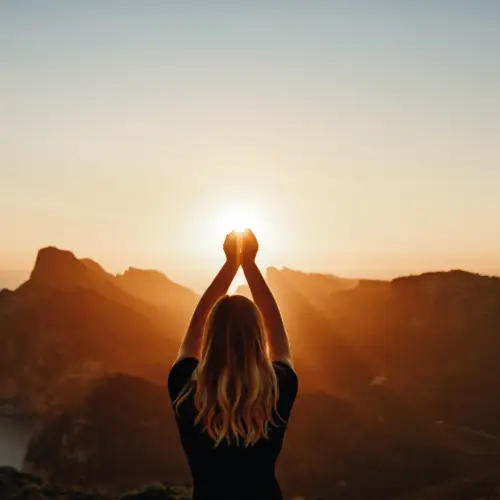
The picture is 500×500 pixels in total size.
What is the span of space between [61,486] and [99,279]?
351ft

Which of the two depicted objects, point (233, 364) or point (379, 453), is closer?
point (233, 364)

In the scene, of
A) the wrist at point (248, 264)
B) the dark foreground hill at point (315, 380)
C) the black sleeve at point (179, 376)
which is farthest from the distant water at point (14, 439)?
the black sleeve at point (179, 376)

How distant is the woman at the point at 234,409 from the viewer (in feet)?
12.0

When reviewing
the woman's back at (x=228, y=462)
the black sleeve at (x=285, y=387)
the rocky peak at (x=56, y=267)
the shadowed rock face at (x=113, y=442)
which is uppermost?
the black sleeve at (x=285, y=387)

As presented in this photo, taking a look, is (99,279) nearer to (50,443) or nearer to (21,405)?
(21,405)

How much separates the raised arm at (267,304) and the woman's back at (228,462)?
38 centimetres

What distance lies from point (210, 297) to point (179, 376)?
75 centimetres

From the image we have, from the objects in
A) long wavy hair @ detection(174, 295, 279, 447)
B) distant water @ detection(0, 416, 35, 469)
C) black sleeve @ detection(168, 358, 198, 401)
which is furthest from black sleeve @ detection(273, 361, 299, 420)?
distant water @ detection(0, 416, 35, 469)

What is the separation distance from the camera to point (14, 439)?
126 meters

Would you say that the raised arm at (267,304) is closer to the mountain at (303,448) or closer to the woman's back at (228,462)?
the woman's back at (228,462)

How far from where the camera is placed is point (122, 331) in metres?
155

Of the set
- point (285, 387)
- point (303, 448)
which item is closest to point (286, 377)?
point (285, 387)

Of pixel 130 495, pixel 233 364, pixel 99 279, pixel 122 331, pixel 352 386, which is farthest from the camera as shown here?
pixel 99 279

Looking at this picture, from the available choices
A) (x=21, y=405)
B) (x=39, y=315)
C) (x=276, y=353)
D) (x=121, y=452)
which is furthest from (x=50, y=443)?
(x=276, y=353)
